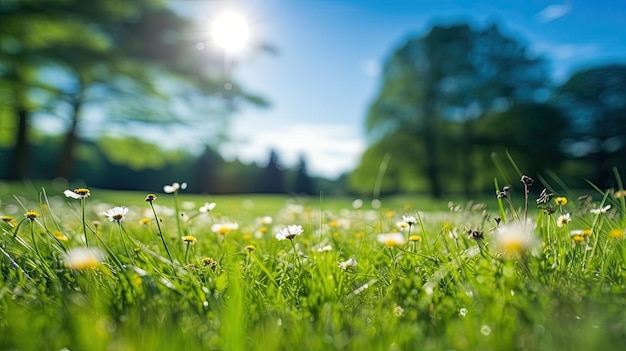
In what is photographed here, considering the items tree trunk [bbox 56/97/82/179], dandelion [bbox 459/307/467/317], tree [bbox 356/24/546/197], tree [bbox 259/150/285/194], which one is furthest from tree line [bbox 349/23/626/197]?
tree [bbox 259/150/285/194]

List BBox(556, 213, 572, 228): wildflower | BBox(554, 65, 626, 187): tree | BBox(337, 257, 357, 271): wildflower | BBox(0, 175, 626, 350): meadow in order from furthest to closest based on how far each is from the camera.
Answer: BBox(554, 65, 626, 187): tree
BBox(556, 213, 572, 228): wildflower
BBox(337, 257, 357, 271): wildflower
BBox(0, 175, 626, 350): meadow

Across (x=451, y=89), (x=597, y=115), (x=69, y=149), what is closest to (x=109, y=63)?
(x=69, y=149)

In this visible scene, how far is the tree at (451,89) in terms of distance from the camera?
21.0 meters

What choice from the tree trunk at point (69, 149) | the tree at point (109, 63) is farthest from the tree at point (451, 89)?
the tree trunk at point (69, 149)

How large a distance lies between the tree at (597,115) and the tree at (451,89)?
369 centimetres

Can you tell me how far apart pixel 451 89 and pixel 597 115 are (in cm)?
951

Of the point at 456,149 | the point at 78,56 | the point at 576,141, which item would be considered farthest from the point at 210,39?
the point at 576,141

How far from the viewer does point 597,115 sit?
2361 centimetres

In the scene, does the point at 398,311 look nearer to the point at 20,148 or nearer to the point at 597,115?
the point at 20,148

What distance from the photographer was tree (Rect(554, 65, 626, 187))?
2241 centimetres

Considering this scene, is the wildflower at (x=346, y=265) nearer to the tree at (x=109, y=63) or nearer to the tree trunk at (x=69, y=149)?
the tree at (x=109, y=63)

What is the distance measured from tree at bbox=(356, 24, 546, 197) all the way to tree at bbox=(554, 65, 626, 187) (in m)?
3.69

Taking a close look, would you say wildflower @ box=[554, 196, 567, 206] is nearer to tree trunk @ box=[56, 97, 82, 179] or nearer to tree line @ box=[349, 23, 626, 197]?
tree trunk @ box=[56, 97, 82, 179]

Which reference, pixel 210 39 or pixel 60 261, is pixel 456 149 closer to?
pixel 210 39
